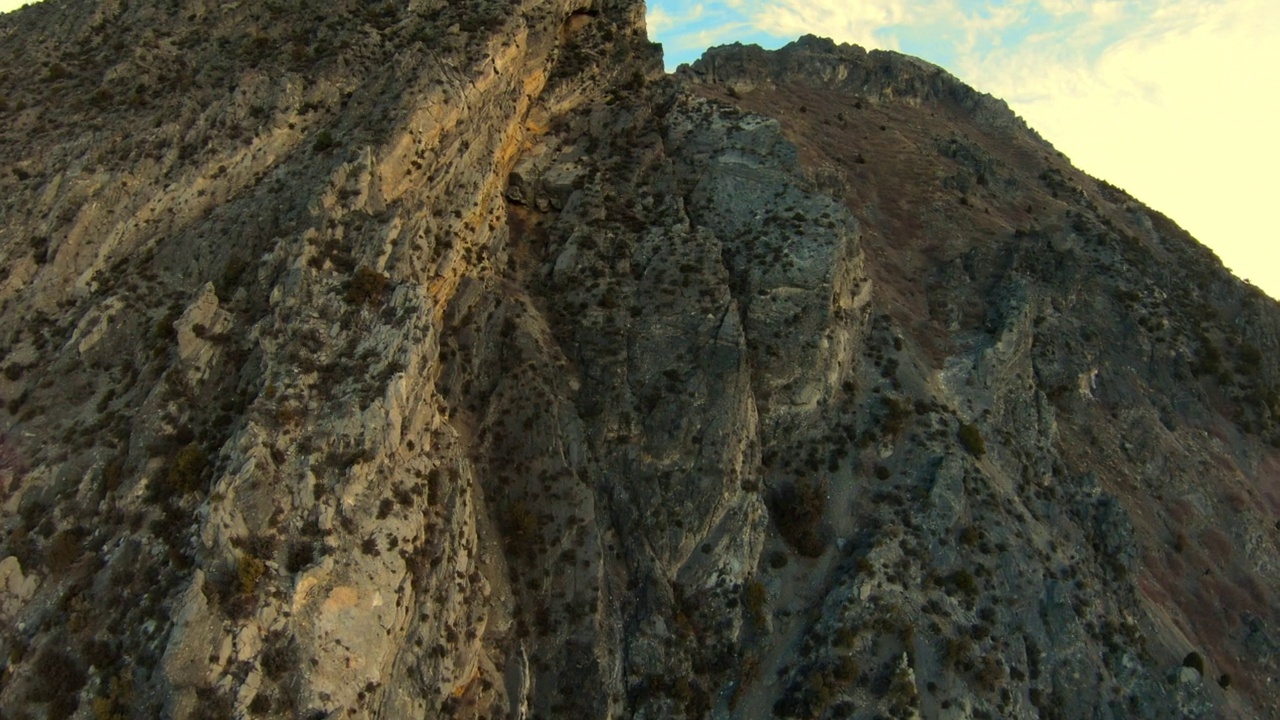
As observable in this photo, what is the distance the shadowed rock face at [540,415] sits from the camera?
101ft

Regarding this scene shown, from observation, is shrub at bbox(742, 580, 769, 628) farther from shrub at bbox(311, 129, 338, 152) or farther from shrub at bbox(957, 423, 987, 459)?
shrub at bbox(311, 129, 338, 152)

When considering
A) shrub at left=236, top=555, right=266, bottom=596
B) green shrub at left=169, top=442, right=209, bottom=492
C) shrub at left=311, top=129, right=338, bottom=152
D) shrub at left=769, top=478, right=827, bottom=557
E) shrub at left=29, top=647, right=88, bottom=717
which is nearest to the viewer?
shrub at left=29, top=647, right=88, bottom=717

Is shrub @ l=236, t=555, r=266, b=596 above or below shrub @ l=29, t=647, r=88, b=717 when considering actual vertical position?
above

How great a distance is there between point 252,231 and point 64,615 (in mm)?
19359

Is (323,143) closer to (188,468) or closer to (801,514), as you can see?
(188,468)

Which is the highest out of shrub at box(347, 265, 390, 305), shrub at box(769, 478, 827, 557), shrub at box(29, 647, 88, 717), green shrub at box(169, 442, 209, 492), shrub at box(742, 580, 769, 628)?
shrub at box(347, 265, 390, 305)

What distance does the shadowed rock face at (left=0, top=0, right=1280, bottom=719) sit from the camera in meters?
30.8

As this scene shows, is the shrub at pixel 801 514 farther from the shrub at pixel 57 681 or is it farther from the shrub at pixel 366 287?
the shrub at pixel 57 681

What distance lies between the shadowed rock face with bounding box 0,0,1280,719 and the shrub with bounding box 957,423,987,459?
0.98 ft

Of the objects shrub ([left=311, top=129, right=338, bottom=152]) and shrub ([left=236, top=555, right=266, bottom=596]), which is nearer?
shrub ([left=236, top=555, right=266, bottom=596])

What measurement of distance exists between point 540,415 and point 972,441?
25213 millimetres

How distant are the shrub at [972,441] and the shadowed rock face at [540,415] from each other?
0.98 feet

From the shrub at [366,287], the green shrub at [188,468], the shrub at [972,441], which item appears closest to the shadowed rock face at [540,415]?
the green shrub at [188,468]

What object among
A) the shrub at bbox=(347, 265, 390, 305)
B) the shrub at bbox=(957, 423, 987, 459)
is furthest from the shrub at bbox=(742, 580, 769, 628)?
the shrub at bbox=(347, 265, 390, 305)
